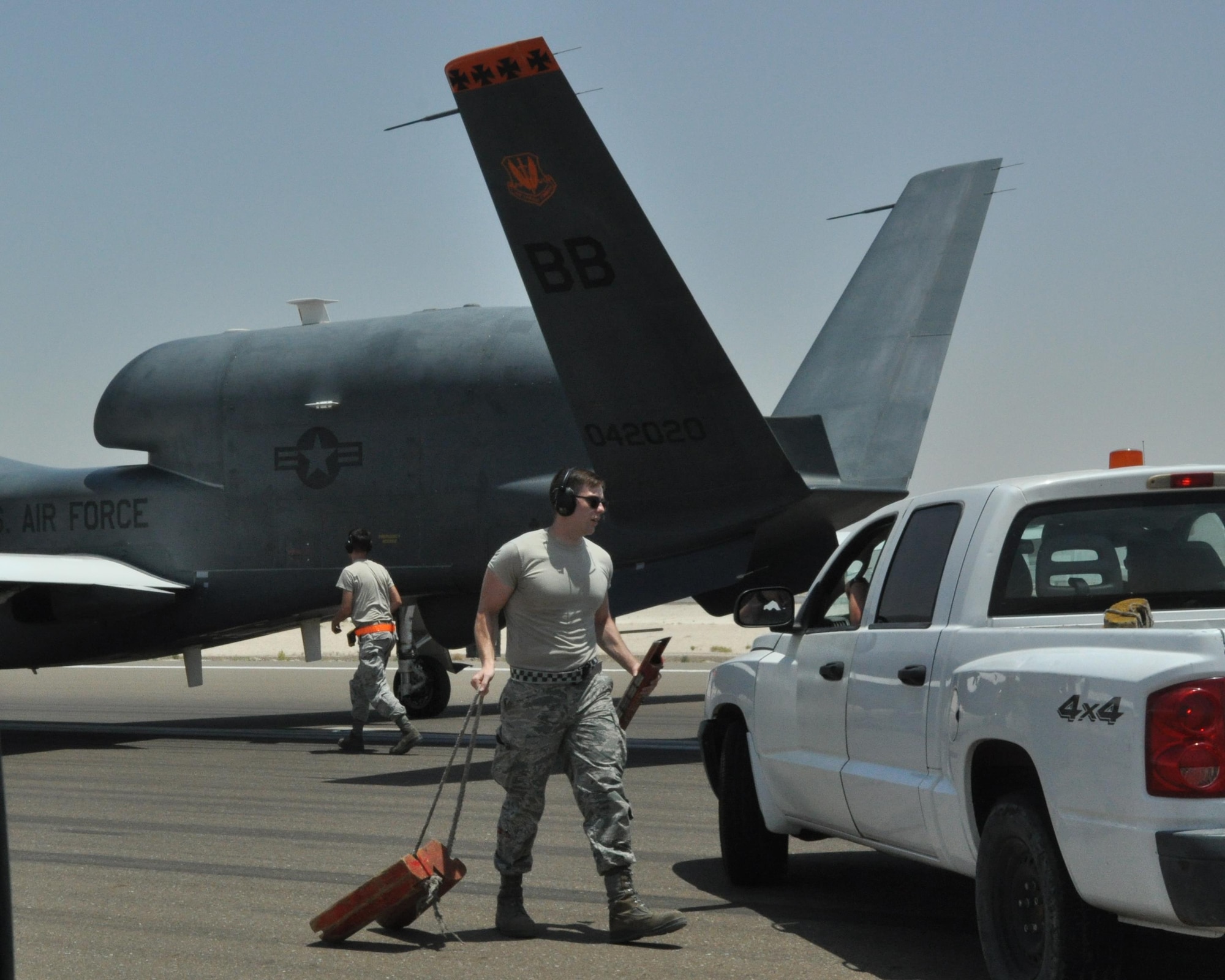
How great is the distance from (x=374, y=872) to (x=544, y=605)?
8.04 feet

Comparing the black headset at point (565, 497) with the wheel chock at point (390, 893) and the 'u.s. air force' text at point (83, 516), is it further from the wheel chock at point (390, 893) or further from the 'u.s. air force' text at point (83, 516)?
the 'u.s. air force' text at point (83, 516)

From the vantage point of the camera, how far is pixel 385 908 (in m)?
7.04

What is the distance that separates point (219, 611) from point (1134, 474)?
14723mm

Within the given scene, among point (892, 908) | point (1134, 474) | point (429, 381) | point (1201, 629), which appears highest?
point (429, 381)

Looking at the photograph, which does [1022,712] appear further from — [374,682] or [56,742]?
[56,742]

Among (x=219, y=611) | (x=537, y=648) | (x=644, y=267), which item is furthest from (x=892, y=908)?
(x=219, y=611)

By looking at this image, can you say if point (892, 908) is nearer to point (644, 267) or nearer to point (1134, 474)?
point (1134, 474)

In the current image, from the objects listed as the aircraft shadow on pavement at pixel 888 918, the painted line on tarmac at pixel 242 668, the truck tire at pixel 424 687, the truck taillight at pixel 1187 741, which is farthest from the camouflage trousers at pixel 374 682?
the painted line on tarmac at pixel 242 668

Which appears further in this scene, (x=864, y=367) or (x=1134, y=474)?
(x=864, y=367)

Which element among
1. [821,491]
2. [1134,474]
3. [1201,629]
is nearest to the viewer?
[1201,629]

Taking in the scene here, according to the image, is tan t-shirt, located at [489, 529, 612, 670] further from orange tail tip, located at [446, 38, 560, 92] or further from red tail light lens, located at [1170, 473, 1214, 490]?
orange tail tip, located at [446, 38, 560, 92]

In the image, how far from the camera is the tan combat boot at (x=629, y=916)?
22.8 feet

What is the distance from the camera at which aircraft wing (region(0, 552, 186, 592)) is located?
17.3 meters

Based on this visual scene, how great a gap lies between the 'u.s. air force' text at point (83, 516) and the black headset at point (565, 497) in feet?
43.4
